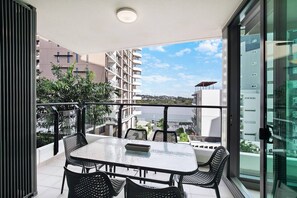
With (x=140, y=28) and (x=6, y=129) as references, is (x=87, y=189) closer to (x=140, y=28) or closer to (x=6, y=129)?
(x=6, y=129)

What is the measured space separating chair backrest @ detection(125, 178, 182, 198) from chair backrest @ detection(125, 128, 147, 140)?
1728 mm

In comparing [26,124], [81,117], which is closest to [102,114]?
[81,117]

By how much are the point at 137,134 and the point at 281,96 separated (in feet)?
6.84

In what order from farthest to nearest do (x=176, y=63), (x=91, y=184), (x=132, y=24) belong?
(x=176, y=63)
(x=132, y=24)
(x=91, y=184)

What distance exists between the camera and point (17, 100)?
7.20 feet

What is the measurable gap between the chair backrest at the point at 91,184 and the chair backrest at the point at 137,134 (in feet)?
5.21

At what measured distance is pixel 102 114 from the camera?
4812 mm

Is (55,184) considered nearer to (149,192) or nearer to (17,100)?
(17,100)

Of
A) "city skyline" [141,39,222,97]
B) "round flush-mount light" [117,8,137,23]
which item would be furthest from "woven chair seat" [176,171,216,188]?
"city skyline" [141,39,222,97]

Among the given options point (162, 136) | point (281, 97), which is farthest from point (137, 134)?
point (281, 97)

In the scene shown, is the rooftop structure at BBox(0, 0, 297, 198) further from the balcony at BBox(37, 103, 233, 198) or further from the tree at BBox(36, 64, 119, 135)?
the tree at BBox(36, 64, 119, 135)

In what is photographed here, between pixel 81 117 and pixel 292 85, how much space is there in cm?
409

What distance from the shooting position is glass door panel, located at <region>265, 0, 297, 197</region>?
4.62 ft

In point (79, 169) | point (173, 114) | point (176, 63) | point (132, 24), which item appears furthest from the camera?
point (176, 63)
